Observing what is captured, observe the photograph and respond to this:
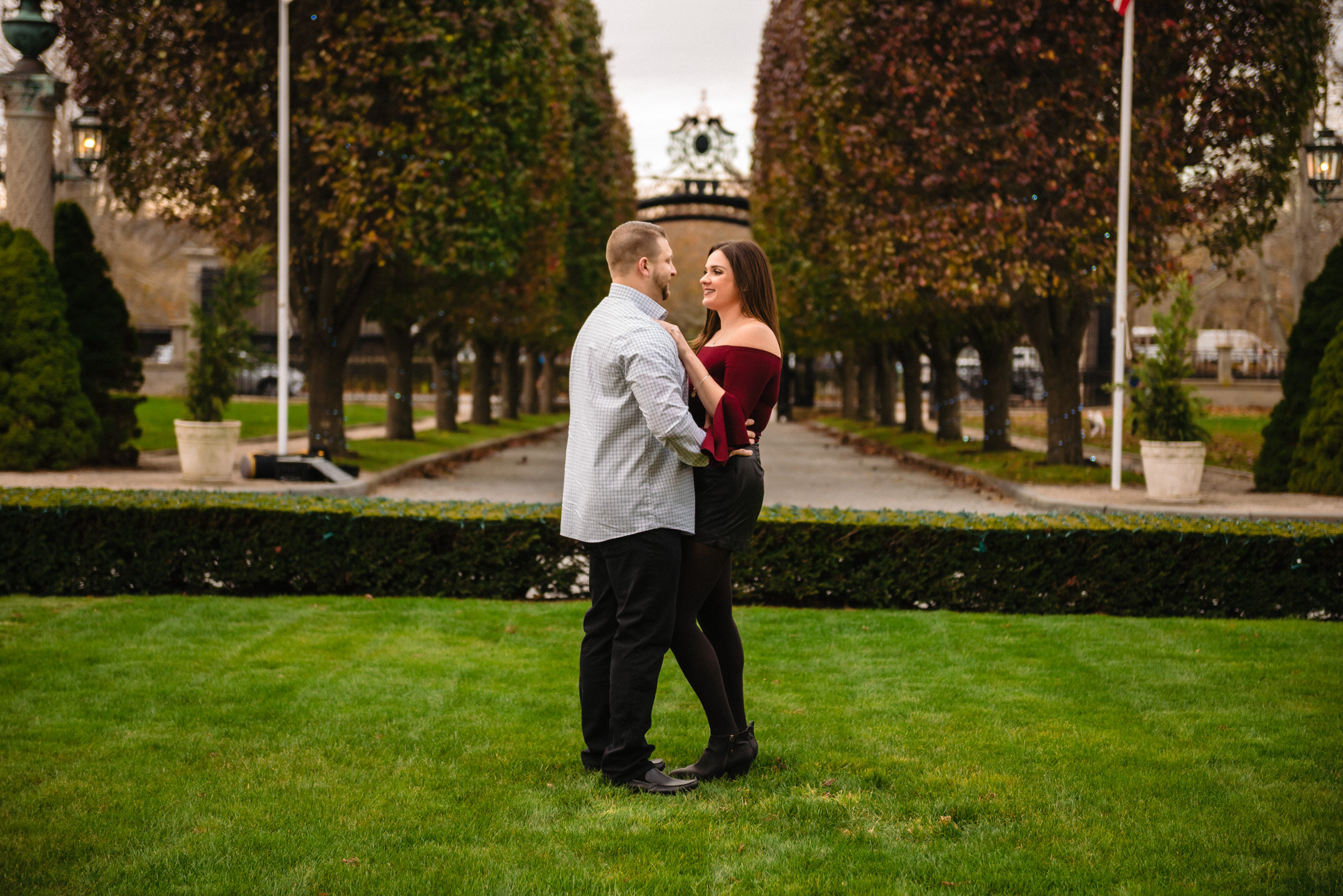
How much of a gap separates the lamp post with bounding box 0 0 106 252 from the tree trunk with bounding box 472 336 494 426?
47.2ft

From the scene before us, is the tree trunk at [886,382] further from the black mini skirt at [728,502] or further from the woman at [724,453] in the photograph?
the black mini skirt at [728,502]

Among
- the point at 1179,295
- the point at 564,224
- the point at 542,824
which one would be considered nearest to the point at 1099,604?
the point at 542,824

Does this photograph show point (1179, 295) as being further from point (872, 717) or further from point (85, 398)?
point (85, 398)

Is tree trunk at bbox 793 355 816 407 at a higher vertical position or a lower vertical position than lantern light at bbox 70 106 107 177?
lower

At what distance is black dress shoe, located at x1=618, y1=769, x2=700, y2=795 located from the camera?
4.39 m

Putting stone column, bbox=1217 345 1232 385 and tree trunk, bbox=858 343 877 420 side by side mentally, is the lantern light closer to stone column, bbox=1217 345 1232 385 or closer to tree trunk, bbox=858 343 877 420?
tree trunk, bbox=858 343 877 420

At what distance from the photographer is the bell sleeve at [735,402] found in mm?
4262

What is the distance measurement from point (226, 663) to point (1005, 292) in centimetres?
1380

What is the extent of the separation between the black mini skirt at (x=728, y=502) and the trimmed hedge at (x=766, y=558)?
394 centimetres

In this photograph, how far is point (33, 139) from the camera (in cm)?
1706

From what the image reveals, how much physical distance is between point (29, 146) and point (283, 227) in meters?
3.99

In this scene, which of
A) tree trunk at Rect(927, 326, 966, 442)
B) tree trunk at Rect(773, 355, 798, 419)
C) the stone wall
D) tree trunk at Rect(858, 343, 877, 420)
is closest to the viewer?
tree trunk at Rect(927, 326, 966, 442)

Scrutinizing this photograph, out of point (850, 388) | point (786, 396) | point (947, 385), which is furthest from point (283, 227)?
point (786, 396)

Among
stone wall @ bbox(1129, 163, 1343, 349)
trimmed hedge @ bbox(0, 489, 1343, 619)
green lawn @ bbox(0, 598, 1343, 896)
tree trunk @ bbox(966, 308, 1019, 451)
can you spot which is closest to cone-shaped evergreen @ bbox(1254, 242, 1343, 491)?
A: stone wall @ bbox(1129, 163, 1343, 349)
